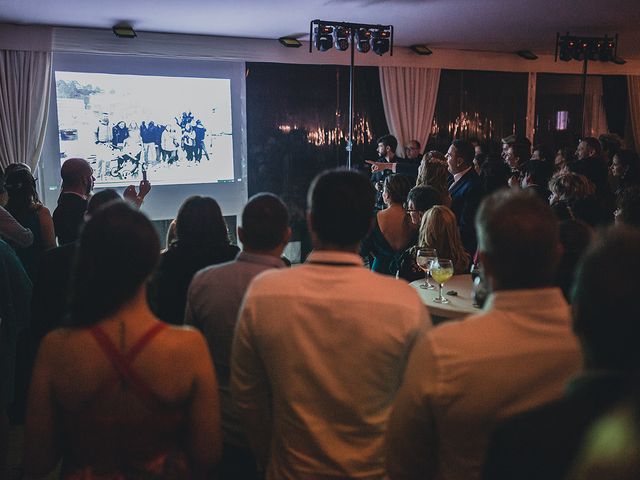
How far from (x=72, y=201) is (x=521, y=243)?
2.62 meters

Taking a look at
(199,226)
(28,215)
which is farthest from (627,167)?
(28,215)

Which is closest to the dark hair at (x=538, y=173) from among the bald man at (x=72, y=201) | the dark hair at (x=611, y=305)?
the bald man at (x=72, y=201)

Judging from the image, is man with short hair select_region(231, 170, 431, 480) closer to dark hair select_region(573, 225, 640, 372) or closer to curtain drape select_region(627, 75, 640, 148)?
dark hair select_region(573, 225, 640, 372)

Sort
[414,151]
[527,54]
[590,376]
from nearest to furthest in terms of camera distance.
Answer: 1. [590,376]
2. [414,151]
3. [527,54]

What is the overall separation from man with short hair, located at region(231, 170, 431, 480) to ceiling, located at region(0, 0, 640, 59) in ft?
12.9

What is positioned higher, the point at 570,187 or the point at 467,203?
the point at 570,187

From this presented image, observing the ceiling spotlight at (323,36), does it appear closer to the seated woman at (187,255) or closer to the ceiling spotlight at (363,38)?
the ceiling spotlight at (363,38)

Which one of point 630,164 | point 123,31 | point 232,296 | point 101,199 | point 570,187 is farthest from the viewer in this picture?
point 123,31

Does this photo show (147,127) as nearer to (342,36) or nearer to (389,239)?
(342,36)

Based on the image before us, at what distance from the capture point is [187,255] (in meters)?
1.99

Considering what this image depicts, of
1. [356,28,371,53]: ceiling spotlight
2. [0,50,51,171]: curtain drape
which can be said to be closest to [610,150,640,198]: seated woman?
[356,28,371,53]: ceiling spotlight

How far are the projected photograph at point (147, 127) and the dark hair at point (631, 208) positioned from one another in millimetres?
4565

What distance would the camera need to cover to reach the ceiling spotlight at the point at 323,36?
18.4 feet

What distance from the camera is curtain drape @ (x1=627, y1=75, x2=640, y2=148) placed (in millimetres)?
9102
